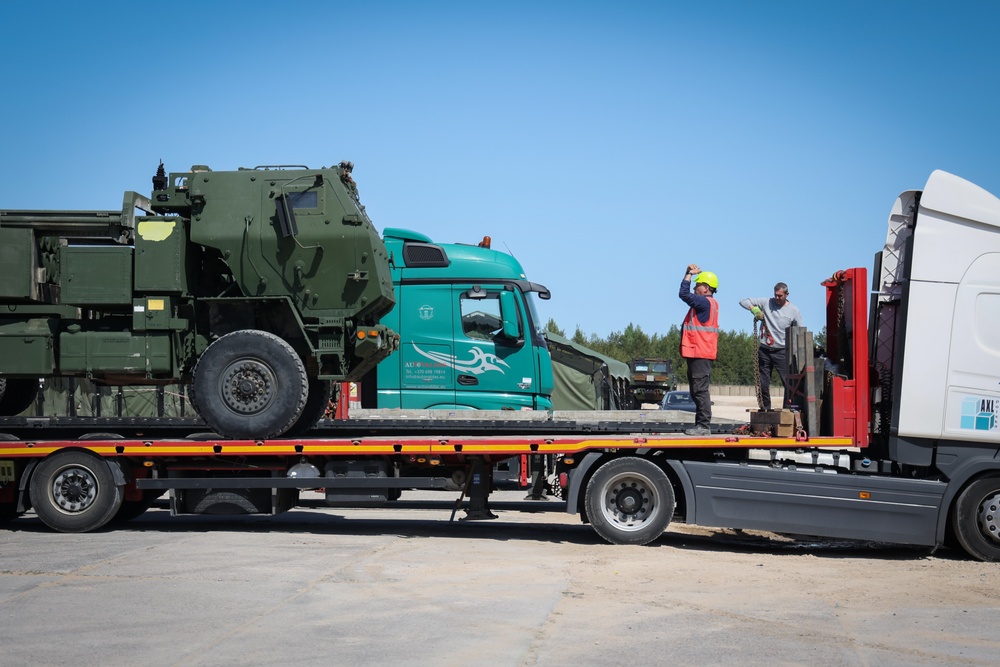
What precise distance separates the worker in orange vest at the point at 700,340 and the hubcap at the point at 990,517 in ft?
8.92

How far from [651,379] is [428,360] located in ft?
71.9

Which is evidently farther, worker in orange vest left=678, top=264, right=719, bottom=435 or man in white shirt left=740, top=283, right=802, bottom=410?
man in white shirt left=740, top=283, right=802, bottom=410

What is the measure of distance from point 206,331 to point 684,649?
7.02m

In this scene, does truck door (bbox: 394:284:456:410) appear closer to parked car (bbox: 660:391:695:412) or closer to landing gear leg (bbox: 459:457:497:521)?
landing gear leg (bbox: 459:457:497:521)

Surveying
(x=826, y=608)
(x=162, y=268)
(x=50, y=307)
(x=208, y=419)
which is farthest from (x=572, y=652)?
(x=50, y=307)

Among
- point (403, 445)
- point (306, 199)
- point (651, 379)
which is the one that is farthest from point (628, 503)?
point (651, 379)

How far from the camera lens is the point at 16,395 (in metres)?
12.9

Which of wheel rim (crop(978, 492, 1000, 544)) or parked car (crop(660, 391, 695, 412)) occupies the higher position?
Answer: wheel rim (crop(978, 492, 1000, 544))

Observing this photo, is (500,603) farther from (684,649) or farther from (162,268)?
(162,268)

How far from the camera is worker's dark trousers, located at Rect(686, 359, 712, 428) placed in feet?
37.3

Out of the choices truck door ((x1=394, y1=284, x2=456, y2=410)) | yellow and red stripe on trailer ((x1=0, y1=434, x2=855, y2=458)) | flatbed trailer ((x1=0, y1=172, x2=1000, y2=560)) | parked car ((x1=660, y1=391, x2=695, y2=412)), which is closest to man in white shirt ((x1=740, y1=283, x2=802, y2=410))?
flatbed trailer ((x1=0, y1=172, x2=1000, y2=560))

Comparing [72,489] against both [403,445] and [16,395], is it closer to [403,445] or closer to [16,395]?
[16,395]

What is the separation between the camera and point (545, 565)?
32.0 ft

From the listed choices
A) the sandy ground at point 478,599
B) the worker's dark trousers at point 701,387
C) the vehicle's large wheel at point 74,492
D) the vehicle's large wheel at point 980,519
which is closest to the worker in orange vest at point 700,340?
the worker's dark trousers at point 701,387
